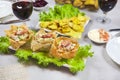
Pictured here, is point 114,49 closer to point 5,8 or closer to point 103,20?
point 103,20

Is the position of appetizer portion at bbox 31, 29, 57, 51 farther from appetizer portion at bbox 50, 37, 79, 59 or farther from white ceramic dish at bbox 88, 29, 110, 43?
white ceramic dish at bbox 88, 29, 110, 43

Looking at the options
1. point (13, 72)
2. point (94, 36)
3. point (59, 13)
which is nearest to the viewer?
point (13, 72)

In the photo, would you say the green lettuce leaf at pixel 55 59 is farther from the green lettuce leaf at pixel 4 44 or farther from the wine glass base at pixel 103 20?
the wine glass base at pixel 103 20

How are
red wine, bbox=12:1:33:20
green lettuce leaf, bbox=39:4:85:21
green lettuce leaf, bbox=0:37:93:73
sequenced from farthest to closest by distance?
green lettuce leaf, bbox=39:4:85:21
red wine, bbox=12:1:33:20
green lettuce leaf, bbox=0:37:93:73

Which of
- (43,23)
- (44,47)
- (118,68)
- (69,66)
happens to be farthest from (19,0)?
(118,68)

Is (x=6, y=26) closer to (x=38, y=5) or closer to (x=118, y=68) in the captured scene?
(x=38, y=5)

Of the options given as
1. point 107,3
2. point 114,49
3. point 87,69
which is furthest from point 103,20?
point 87,69

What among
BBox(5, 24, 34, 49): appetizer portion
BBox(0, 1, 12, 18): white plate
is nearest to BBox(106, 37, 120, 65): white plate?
BBox(5, 24, 34, 49): appetizer portion
